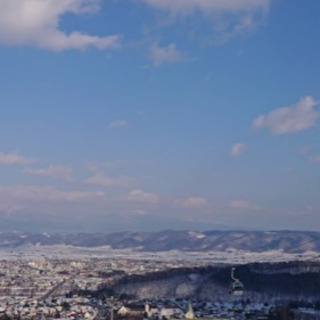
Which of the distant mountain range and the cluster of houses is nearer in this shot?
the cluster of houses

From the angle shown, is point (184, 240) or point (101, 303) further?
point (184, 240)

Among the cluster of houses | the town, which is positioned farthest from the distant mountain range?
the cluster of houses

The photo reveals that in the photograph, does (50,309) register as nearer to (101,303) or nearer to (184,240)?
(101,303)

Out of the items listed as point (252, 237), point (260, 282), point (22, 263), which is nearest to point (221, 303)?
point (260, 282)

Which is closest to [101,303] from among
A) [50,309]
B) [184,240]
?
[50,309]

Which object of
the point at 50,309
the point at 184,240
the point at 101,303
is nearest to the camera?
the point at 50,309

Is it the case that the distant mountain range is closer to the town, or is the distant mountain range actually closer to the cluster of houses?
the town

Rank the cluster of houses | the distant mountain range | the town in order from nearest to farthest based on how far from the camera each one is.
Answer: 1. the town
2. the cluster of houses
3. the distant mountain range

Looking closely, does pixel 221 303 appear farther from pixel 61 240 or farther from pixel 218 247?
pixel 61 240
